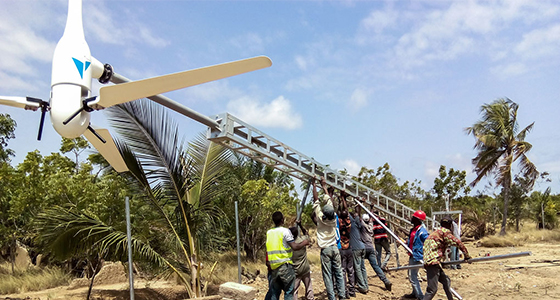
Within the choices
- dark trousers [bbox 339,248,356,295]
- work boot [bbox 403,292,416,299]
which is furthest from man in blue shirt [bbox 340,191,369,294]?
work boot [bbox 403,292,416,299]

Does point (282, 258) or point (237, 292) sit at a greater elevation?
point (282, 258)

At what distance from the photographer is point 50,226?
8.05 metres

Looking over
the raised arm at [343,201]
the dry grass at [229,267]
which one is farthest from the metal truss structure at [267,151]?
the dry grass at [229,267]

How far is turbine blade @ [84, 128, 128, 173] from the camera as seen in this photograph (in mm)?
4777

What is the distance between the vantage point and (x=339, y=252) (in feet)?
29.9

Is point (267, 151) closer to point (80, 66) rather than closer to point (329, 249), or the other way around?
point (329, 249)

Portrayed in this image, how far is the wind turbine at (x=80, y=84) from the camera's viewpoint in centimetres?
410

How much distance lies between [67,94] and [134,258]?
5.58 metres

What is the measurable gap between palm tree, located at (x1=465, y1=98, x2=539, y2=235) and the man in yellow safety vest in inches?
862

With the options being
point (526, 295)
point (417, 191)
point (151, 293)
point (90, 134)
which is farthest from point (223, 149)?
point (417, 191)

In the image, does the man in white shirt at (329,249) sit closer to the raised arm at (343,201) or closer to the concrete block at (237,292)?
the concrete block at (237,292)

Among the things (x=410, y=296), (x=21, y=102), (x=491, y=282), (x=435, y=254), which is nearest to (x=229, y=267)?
(x=410, y=296)

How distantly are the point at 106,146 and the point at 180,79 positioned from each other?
168 cm

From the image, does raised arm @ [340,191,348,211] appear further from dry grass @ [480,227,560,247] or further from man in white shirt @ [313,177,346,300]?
dry grass @ [480,227,560,247]
